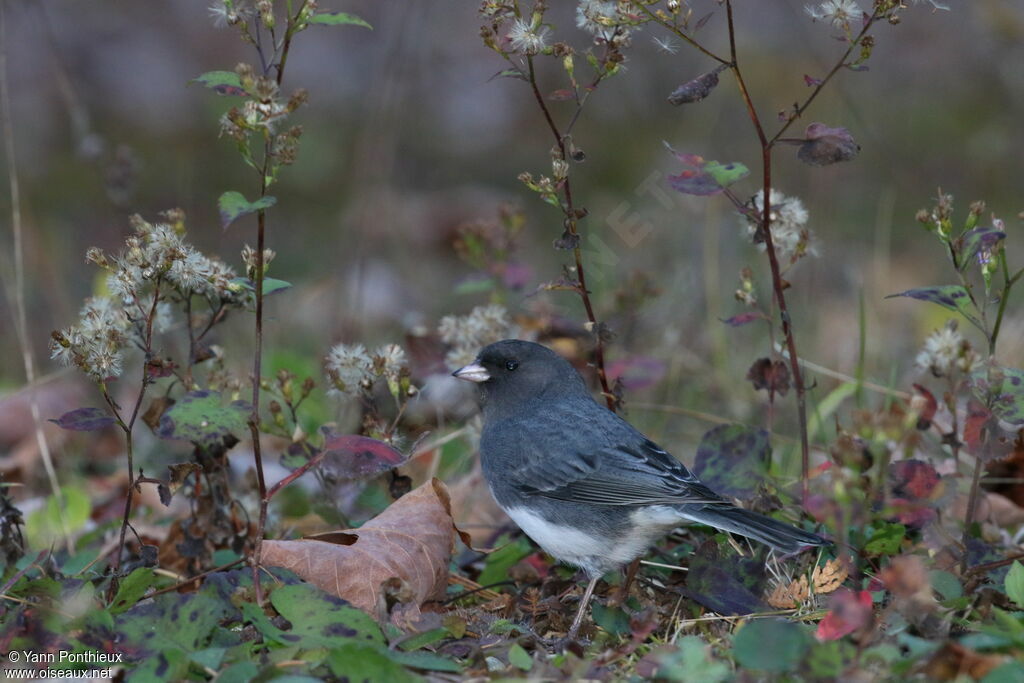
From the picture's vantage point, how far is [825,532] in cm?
241

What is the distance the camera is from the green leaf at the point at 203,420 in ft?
6.91

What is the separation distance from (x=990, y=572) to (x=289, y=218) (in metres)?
4.36

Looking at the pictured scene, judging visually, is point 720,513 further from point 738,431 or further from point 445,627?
point 445,627

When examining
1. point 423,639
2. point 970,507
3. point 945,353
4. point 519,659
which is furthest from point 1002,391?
Result: point 423,639

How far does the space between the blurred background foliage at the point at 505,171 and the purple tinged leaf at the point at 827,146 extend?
1.32 metres

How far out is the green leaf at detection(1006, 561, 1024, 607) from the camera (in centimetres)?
192

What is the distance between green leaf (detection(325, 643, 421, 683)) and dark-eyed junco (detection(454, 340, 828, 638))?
0.62 metres

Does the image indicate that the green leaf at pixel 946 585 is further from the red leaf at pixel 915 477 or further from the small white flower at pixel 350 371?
the small white flower at pixel 350 371

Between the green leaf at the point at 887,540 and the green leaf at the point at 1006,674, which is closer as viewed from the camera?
the green leaf at the point at 1006,674

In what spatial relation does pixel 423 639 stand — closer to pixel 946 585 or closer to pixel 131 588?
pixel 131 588

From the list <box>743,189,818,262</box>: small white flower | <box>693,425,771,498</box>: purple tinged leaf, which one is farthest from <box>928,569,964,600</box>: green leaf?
<box>743,189,818,262</box>: small white flower

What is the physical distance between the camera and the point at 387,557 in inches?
86.0

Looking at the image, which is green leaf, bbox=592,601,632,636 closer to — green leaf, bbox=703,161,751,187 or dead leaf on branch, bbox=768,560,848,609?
dead leaf on branch, bbox=768,560,848,609

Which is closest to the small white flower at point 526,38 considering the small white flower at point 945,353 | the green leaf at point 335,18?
the green leaf at point 335,18
